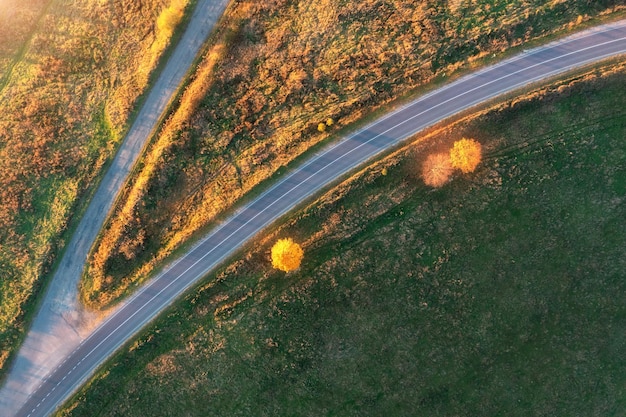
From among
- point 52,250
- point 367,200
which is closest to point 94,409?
point 52,250

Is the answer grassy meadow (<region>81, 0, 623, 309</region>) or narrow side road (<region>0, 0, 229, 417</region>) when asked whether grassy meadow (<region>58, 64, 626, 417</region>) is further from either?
grassy meadow (<region>81, 0, 623, 309</region>)

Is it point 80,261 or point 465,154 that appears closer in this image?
point 465,154

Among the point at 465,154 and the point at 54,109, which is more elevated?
the point at 54,109

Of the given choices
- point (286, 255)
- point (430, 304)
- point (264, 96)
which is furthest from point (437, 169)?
point (264, 96)

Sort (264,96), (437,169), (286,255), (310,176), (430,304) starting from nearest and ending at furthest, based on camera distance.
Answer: (286,255) < (437,169) < (310,176) < (430,304) < (264,96)

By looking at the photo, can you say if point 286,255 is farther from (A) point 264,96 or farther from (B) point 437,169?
(B) point 437,169

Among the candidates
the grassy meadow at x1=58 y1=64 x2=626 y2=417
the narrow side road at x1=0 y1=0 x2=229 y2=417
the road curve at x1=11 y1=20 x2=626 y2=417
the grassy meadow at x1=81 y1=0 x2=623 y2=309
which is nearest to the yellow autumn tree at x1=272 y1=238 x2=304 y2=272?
the grassy meadow at x1=58 y1=64 x2=626 y2=417

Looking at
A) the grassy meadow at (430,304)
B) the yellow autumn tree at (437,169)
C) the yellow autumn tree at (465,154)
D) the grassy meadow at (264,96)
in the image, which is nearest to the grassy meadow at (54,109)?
the grassy meadow at (264,96)
